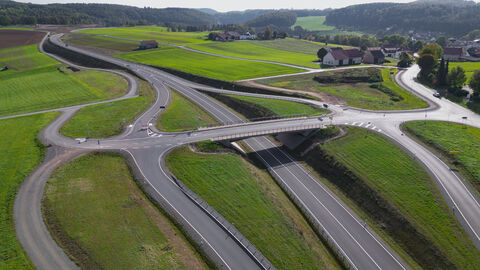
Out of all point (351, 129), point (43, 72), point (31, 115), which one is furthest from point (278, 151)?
point (43, 72)

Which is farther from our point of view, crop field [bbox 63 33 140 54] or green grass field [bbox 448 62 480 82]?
crop field [bbox 63 33 140 54]

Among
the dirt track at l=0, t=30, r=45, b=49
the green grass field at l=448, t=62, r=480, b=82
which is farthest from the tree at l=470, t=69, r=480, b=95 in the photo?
the dirt track at l=0, t=30, r=45, b=49

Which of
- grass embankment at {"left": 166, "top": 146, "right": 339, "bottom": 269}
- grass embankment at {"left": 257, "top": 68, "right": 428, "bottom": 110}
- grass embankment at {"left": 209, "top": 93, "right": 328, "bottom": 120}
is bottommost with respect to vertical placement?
grass embankment at {"left": 166, "top": 146, "right": 339, "bottom": 269}

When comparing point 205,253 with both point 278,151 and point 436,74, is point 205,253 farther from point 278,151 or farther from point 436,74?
point 436,74

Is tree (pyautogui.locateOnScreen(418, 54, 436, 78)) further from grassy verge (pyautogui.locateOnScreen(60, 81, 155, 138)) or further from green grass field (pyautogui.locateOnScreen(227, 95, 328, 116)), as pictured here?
grassy verge (pyautogui.locateOnScreen(60, 81, 155, 138))

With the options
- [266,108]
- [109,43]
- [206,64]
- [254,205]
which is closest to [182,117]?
[266,108]
